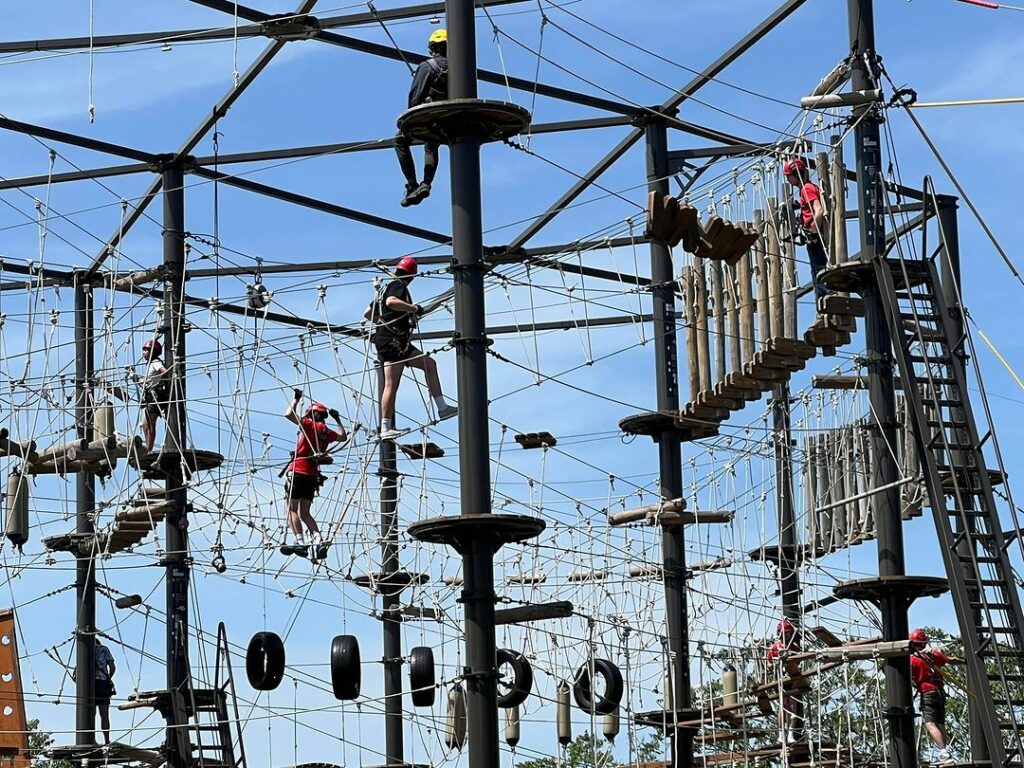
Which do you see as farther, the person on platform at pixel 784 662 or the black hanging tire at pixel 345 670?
the person on platform at pixel 784 662

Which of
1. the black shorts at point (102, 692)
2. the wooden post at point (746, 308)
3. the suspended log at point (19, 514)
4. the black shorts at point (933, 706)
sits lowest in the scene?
the black shorts at point (933, 706)

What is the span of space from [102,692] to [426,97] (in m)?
9.76

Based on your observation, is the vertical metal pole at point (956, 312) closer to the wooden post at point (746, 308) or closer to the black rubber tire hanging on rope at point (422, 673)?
the wooden post at point (746, 308)

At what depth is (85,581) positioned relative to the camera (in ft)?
69.9

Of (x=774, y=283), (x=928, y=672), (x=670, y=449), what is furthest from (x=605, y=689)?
(x=774, y=283)

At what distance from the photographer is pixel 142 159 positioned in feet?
66.8

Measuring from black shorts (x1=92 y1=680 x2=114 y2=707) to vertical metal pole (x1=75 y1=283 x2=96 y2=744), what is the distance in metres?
0.09

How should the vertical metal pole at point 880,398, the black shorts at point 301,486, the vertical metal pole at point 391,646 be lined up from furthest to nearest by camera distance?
the vertical metal pole at point 391,646, the black shorts at point 301,486, the vertical metal pole at point 880,398

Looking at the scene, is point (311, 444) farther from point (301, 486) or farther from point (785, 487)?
point (785, 487)

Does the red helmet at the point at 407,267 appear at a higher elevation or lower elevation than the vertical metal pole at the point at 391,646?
higher

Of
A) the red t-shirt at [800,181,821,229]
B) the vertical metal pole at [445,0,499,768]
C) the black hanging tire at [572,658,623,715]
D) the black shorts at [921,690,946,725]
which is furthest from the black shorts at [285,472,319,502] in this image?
the black shorts at [921,690,946,725]

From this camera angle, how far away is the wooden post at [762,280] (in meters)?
17.0

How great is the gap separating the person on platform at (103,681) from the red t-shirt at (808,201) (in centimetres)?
939

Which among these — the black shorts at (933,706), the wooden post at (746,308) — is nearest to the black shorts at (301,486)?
the wooden post at (746,308)
